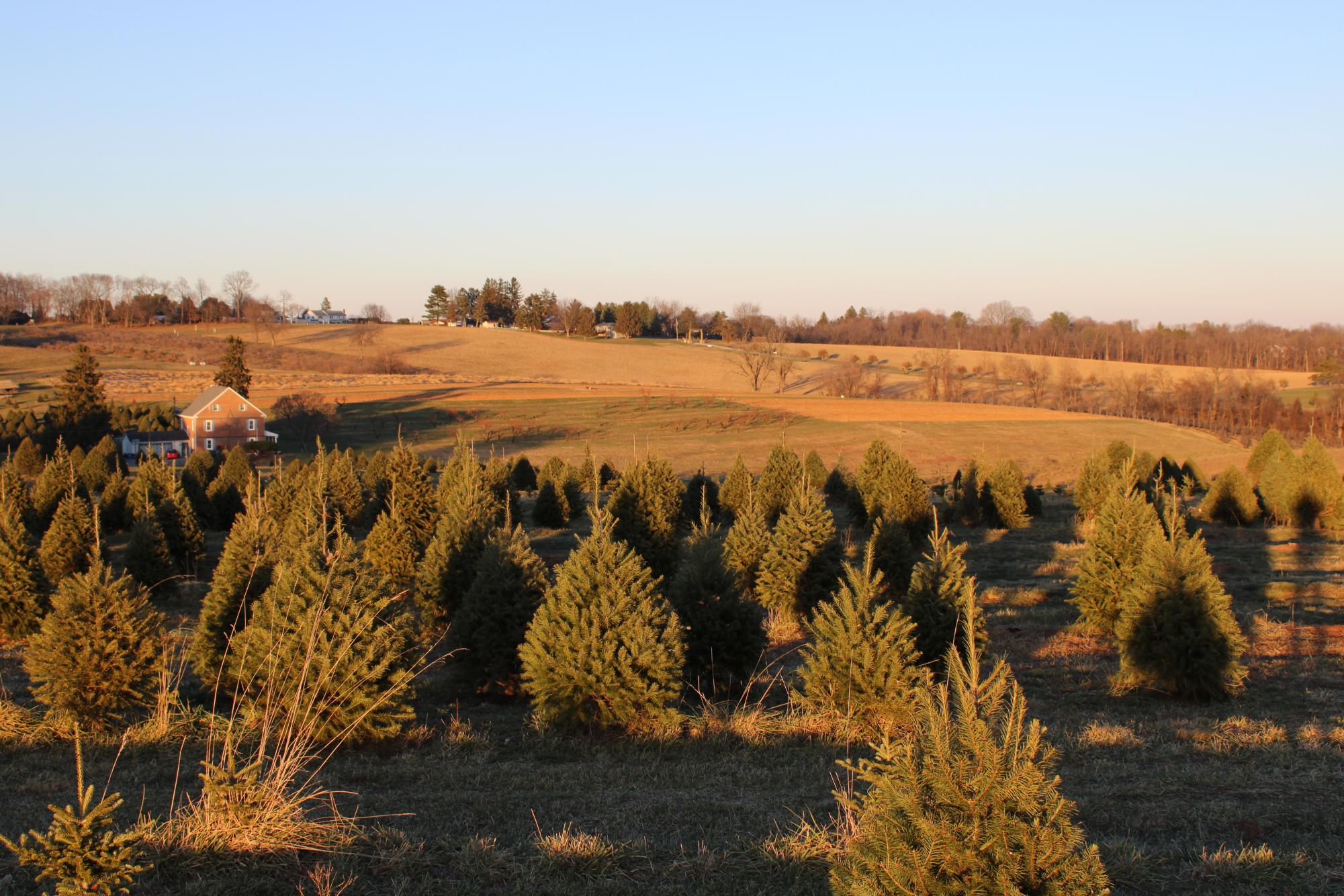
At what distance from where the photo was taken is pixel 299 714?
976cm

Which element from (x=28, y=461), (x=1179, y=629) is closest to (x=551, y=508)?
(x=1179, y=629)

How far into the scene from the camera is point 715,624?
1324cm

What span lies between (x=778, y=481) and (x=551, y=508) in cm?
742

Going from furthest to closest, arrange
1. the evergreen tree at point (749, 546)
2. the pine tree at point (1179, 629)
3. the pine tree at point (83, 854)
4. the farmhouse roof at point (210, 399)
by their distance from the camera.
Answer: the farmhouse roof at point (210, 399)
the evergreen tree at point (749, 546)
the pine tree at point (1179, 629)
the pine tree at point (83, 854)

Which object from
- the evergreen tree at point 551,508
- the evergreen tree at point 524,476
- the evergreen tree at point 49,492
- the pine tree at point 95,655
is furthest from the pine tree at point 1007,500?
the evergreen tree at point 49,492

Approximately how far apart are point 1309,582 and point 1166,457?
69.5ft

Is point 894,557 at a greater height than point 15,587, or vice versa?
point 894,557

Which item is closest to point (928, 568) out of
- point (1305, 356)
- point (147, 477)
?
point (147, 477)

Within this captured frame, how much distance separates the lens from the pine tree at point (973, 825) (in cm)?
330

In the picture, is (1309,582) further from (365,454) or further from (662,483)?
(365,454)

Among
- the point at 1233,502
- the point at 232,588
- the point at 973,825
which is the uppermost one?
the point at 973,825

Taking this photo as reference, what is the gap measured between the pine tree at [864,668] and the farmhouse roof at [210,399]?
51343 millimetres

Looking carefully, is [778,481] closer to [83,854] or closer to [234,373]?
[83,854]

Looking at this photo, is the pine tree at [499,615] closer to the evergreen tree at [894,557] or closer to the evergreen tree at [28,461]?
the evergreen tree at [894,557]
